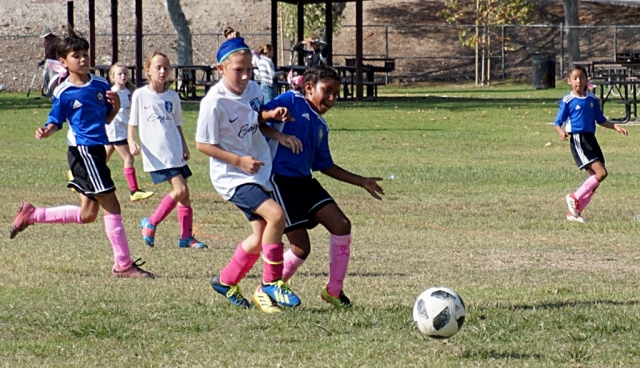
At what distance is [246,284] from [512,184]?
7.77 meters

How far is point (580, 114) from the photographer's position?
39.0ft

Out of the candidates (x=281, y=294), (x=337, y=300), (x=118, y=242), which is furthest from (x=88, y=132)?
(x=337, y=300)

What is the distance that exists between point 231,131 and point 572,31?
140 feet

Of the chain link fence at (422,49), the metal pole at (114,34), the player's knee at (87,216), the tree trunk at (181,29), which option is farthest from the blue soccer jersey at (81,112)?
the chain link fence at (422,49)

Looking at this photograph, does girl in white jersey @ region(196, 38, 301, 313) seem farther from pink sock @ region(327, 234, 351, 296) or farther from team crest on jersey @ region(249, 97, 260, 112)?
pink sock @ region(327, 234, 351, 296)

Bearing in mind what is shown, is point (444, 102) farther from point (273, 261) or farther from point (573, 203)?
point (273, 261)

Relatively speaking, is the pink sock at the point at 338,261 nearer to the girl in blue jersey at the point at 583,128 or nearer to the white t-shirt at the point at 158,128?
the white t-shirt at the point at 158,128

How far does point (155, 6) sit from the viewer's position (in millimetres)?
57062

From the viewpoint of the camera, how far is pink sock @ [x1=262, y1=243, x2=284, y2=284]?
6.41 metres

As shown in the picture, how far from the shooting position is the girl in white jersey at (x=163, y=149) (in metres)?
9.56

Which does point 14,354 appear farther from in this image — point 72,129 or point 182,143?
point 182,143

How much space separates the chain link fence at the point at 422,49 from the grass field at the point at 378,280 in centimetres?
3250

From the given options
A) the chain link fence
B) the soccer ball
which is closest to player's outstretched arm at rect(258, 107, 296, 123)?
the soccer ball

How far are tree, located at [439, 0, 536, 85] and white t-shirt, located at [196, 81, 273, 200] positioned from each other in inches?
1583
